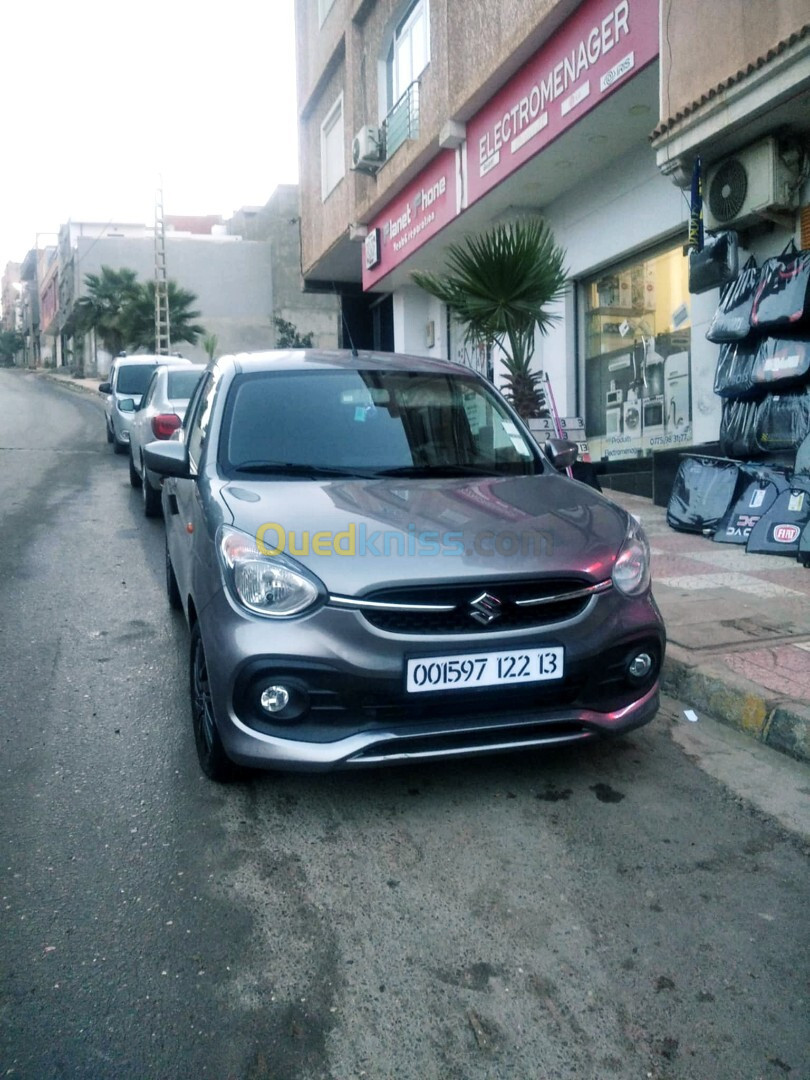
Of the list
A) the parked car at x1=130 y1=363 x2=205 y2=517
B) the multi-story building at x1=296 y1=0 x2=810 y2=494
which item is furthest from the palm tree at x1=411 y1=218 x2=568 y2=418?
the parked car at x1=130 y1=363 x2=205 y2=517

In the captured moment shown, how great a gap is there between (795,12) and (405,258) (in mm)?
9761

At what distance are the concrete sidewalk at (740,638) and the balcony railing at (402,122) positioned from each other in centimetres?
954

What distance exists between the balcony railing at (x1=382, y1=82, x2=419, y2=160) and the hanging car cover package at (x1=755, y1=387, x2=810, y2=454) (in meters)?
8.63

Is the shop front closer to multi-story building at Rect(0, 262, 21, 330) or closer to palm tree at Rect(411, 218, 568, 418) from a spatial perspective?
palm tree at Rect(411, 218, 568, 418)

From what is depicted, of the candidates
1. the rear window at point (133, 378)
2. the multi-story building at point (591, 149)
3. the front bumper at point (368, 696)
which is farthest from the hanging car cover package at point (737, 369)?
the rear window at point (133, 378)

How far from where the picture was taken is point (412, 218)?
15.2m

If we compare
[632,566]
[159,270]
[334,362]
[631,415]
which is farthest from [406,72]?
[159,270]

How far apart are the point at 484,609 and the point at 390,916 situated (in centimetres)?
101

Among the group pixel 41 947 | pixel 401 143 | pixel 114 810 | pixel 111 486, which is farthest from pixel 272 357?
pixel 401 143

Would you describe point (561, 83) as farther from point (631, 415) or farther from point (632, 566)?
point (632, 566)

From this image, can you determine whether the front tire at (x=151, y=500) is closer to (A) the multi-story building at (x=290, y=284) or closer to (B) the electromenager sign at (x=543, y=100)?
(B) the electromenager sign at (x=543, y=100)

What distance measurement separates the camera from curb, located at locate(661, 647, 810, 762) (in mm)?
3852

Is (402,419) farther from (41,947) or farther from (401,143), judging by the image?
(401,143)

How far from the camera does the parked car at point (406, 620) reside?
3078 millimetres
